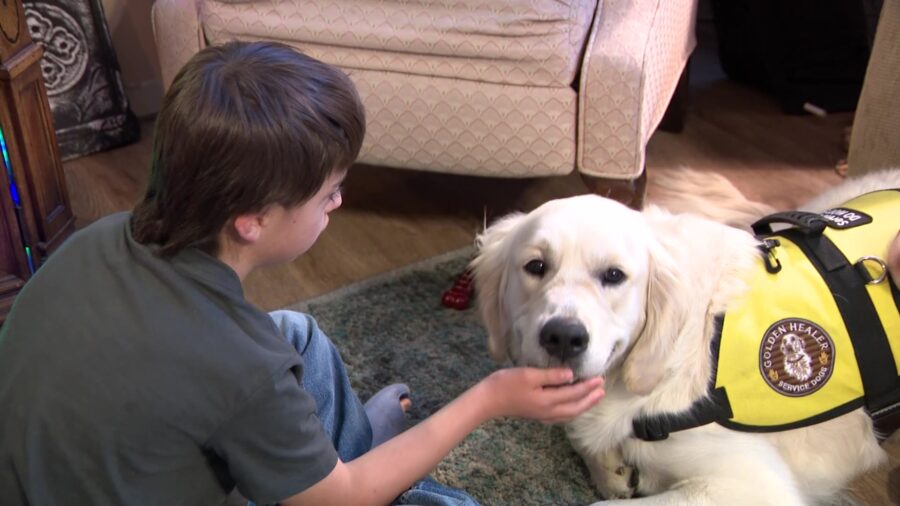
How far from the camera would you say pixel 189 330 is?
2.87ft

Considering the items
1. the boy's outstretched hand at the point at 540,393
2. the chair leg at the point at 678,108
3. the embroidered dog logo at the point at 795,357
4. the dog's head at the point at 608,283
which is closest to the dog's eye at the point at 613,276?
the dog's head at the point at 608,283

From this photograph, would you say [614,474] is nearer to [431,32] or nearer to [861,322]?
[861,322]

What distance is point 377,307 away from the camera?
1.98 meters

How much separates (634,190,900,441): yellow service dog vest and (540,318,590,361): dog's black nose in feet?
0.84

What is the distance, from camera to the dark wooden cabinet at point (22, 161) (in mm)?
1898

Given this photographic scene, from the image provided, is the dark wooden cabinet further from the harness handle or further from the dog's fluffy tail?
the harness handle

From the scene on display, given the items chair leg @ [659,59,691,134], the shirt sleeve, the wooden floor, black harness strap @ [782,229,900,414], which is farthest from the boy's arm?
chair leg @ [659,59,691,134]

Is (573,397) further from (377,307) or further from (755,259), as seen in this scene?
(377,307)

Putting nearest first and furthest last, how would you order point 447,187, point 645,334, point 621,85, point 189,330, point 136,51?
point 189,330, point 645,334, point 621,85, point 447,187, point 136,51

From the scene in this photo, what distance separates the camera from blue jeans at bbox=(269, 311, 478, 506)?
4.21 feet

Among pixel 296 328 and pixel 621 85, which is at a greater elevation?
pixel 621 85

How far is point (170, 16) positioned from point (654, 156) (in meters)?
1.52

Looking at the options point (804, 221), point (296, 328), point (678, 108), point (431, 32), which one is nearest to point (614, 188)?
point (431, 32)

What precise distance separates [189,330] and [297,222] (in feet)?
0.65
